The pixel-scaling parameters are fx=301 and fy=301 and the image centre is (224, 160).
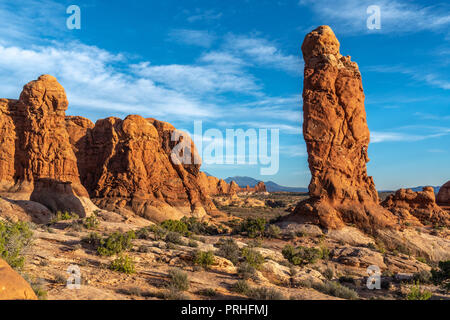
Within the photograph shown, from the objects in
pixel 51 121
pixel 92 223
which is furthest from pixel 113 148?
pixel 92 223

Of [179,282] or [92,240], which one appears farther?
[92,240]

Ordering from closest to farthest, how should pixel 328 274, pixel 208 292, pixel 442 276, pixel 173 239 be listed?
pixel 208 292 < pixel 442 276 < pixel 328 274 < pixel 173 239

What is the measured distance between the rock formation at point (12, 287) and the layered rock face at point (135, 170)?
27.2 m

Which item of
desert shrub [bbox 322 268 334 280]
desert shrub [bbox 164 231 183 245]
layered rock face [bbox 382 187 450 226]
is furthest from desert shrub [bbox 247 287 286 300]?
layered rock face [bbox 382 187 450 226]

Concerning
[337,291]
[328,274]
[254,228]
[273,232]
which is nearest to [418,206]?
[273,232]

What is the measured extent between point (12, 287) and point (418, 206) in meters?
31.8

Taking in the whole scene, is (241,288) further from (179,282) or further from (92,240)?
(92,240)

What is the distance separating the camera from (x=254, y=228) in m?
22.8

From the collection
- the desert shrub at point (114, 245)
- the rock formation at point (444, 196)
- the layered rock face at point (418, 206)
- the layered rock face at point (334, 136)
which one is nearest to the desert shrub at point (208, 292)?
the desert shrub at point (114, 245)

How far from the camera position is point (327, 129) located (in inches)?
935

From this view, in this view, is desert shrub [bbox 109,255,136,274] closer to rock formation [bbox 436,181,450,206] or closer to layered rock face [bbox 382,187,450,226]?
layered rock face [bbox 382,187,450,226]

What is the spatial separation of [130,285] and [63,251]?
414 centimetres

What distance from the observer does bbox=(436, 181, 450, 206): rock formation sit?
110 feet

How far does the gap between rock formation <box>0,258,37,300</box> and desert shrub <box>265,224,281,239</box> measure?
1818 cm
